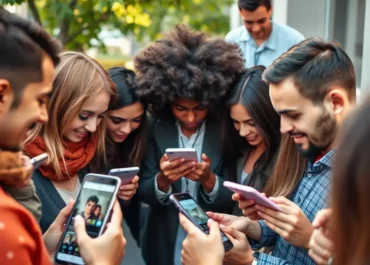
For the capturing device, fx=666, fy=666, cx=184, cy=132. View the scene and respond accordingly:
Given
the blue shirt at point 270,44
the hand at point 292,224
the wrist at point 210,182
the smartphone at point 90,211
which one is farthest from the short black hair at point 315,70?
the blue shirt at point 270,44

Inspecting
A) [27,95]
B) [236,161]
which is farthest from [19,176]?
[236,161]

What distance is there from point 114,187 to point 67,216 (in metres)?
0.23

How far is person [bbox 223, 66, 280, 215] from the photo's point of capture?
351 centimetres

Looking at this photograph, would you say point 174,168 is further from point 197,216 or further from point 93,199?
point 93,199

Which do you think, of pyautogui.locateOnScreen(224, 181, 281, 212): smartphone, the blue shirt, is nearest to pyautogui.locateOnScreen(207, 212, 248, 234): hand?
pyautogui.locateOnScreen(224, 181, 281, 212): smartphone

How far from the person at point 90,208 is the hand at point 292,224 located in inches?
27.6

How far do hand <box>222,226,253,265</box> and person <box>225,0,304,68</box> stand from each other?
297 cm

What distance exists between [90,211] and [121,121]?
44.5 inches

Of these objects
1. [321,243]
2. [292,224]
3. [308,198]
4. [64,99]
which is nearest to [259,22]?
[64,99]

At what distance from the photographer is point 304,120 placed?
8.70 ft

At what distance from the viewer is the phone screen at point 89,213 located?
2.48 m

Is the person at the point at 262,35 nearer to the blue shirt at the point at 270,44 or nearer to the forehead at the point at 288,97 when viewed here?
the blue shirt at the point at 270,44

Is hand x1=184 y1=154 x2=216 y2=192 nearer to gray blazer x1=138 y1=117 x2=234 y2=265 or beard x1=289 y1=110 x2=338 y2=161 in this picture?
gray blazer x1=138 y1=117 x2=234 y2=265

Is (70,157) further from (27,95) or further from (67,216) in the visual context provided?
(27,95)
